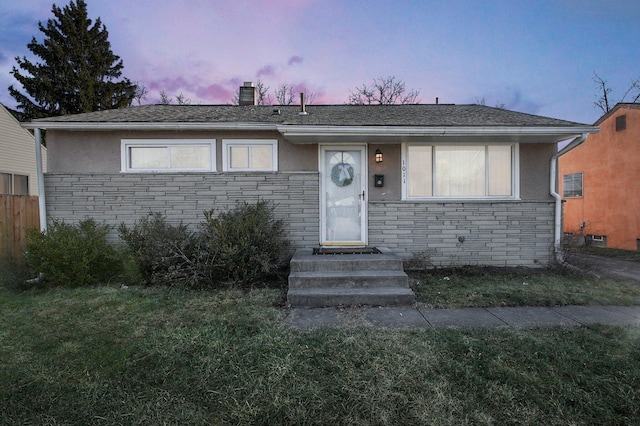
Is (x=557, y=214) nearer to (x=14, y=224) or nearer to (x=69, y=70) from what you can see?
(x=14, y=224)

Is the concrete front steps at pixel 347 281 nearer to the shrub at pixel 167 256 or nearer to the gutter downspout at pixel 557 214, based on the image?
the shrub at pixel 167 256

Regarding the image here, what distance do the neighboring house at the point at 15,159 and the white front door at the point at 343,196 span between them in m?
11.5

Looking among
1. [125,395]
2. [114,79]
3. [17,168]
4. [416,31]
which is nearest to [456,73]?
[416,31]

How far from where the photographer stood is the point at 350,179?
258 inches

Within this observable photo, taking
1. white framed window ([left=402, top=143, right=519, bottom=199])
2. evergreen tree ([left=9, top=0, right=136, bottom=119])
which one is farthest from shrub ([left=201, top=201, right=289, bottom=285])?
evergreen tree ([left=9, top=0, right=136, bottom=119])

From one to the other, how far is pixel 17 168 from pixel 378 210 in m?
13.4

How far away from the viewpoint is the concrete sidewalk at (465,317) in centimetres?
361

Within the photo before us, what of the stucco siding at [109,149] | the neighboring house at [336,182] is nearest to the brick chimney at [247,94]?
the neighboring house at [336,182]

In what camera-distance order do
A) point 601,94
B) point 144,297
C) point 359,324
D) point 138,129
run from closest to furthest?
1. point 359,324
2. point 144,297
3. point 138,129
4. point 601,94

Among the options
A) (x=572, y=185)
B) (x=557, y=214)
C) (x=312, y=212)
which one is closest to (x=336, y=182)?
(x=312, y=212)

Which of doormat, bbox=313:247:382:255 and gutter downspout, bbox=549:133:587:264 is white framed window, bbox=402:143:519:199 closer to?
gutter downspout, bbox=549:133:587:264

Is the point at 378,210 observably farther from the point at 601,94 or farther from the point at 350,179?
the point at 601,94

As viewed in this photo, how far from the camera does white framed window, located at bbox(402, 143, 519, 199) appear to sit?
256 inches

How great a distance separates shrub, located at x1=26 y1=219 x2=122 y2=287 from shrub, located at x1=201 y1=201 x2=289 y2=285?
187 centimetres
